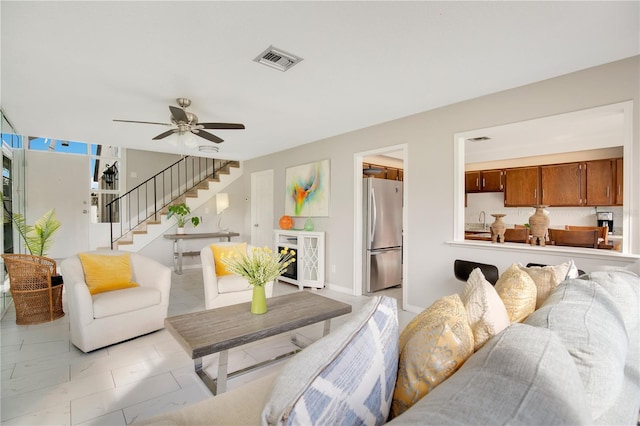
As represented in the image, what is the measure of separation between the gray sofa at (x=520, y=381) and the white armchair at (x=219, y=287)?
2.39m

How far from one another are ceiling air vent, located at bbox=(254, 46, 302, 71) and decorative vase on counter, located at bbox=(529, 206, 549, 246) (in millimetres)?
2722

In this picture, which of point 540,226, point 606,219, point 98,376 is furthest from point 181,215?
point 606,219

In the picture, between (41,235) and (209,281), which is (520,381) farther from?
(41,235)

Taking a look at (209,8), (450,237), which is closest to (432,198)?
(450,237)

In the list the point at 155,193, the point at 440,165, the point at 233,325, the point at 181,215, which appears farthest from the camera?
the point at 155,193

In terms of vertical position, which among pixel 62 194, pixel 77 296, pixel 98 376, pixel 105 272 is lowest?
pixel 98 376

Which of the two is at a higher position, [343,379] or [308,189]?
[308,189]

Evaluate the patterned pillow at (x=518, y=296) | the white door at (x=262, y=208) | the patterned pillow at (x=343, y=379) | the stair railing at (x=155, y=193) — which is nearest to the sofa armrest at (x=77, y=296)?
the patterned pillow at (x=343, y=379)

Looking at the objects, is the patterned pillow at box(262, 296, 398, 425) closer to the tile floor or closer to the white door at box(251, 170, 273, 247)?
the tile floor

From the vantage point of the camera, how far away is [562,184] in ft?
17.9

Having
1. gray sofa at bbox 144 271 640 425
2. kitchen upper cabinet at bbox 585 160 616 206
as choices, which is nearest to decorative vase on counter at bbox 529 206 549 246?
gray sofa at bbox 144 271 640 425

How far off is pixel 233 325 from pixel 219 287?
4.97 ft

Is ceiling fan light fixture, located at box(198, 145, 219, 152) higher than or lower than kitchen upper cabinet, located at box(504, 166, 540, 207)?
higher

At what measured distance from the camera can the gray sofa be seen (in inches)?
22.2
